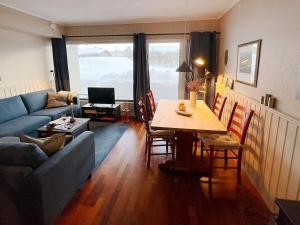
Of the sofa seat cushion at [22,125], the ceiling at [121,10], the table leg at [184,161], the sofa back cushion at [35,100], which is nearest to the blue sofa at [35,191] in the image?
the table leg at [184,161]

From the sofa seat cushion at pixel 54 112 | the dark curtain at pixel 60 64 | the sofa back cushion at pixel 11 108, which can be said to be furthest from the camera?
the dark curtain at pixel 60 64

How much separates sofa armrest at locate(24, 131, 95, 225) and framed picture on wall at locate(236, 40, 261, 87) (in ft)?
7.30

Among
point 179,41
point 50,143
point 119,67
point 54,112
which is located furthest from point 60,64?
point 50,143

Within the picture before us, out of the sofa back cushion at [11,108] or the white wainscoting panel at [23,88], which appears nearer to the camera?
the sofa back cushion at [11,108]

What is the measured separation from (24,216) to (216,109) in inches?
121

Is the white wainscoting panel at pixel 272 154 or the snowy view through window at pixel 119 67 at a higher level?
the snowy view through window at pixel 119 67

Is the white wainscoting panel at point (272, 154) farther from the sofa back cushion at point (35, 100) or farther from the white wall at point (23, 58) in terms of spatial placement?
the white wall at point (23, 58)

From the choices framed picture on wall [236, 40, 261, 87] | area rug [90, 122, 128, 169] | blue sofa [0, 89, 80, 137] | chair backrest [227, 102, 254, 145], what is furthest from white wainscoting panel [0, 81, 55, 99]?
framed picture on wall [236, 40, 261, 87]

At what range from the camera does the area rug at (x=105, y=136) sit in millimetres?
3219

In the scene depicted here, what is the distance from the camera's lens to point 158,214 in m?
1.95

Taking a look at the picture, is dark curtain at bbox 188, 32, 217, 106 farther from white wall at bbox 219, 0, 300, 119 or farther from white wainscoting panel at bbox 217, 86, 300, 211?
white wainscoting panel at bbox 217, 86, 300, 211

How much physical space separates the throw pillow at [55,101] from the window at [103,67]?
3.50 feet

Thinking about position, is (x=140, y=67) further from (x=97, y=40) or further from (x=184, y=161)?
(x=184, y=161)

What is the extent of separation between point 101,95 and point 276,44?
3976mm
